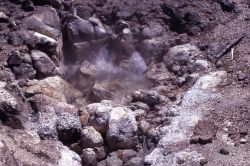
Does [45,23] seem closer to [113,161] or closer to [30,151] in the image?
[30,151]

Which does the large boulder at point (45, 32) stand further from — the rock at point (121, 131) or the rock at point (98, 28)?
the rock at point (121, 131)

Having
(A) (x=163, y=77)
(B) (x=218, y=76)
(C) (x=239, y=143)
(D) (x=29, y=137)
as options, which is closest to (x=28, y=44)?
(D) (x=29, y=137)

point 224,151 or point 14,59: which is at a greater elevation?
point 14,59

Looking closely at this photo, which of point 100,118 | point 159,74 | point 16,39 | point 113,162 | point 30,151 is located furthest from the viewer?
point 159,74

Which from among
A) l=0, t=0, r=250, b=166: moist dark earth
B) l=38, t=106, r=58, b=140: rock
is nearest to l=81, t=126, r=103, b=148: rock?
l=0, t=0, r=250, b=166: moist dark earth

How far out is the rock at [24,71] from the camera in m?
7.12

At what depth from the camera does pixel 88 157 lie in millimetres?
6410

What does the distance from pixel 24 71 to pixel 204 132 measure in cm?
326

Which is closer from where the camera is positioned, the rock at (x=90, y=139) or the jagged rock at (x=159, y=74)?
the rock at (x=90, y=139)

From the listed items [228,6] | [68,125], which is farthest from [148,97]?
[228,6]

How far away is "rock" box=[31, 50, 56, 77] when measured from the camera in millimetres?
7285

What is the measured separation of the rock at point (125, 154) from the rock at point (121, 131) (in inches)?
4.0

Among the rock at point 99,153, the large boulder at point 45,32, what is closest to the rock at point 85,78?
the large boulder at point 45,32

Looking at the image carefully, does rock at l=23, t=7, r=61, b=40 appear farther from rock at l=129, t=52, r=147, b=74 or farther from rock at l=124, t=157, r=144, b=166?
rock at l=124, t=157, r=144, b=166
